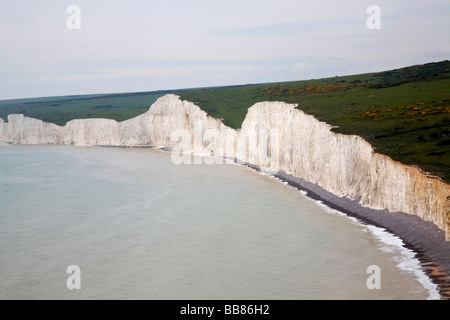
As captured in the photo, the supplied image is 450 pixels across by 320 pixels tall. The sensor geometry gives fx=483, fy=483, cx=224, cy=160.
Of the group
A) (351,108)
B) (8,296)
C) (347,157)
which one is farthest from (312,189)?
(8,296)

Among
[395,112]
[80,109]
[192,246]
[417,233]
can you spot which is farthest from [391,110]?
[80,109]

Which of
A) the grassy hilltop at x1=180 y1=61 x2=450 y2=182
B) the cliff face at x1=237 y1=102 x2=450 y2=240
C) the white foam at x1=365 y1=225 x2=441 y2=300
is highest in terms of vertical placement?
the grassy hilltop at x1=180 y1=61 x2=450 y2=182

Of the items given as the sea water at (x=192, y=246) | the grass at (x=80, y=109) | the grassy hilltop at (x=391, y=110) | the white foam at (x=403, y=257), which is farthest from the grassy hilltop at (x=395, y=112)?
the grass at (x=80, y=109)

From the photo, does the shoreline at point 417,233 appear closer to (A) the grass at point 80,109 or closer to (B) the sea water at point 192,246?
(B) the sea water at point 192,246

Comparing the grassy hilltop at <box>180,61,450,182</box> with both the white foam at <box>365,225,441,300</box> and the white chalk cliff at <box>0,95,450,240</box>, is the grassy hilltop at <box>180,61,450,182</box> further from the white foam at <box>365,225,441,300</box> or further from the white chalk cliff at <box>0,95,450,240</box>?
the white foam at <box>365,225,441,300</box>

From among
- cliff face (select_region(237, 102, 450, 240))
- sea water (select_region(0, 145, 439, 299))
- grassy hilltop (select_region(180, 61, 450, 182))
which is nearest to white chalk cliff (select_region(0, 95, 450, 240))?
cliff face (select_region(237, 102, 450, 240))
